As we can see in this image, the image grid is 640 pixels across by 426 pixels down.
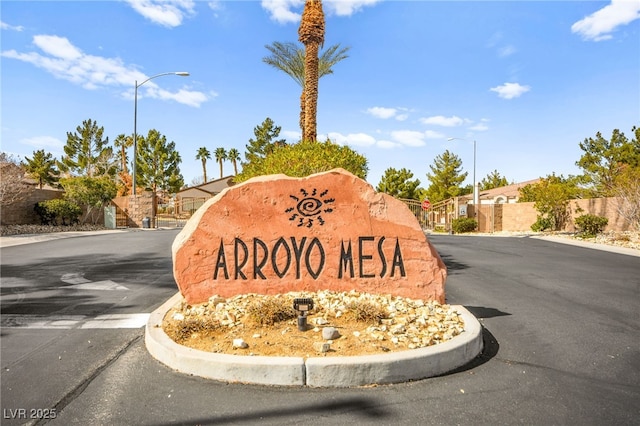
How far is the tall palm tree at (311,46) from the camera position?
17.3 m

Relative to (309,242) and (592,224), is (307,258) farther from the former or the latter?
(592,224)

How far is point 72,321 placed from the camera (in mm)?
5184

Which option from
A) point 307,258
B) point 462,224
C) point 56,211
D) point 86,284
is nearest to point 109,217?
point 56,211

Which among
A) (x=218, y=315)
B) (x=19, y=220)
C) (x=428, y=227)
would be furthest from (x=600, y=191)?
(x=19, y=220)

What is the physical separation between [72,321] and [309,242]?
11.0ft

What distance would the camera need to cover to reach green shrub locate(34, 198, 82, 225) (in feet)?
70.2

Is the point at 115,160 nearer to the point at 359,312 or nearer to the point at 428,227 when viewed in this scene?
the point at 428,227

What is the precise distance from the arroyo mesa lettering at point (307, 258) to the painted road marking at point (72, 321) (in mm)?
1474

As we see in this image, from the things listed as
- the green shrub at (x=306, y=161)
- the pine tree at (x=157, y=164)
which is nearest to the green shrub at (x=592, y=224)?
the green shrub at (x=306, y=161)

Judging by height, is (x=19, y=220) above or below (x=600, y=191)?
below

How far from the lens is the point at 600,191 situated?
30656mm

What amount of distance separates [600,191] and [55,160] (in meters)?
57.8

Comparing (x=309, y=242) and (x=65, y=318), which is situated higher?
(x=309, y=242)

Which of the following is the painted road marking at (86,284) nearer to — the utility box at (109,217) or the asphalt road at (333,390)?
the asphalt road at (333,390)
